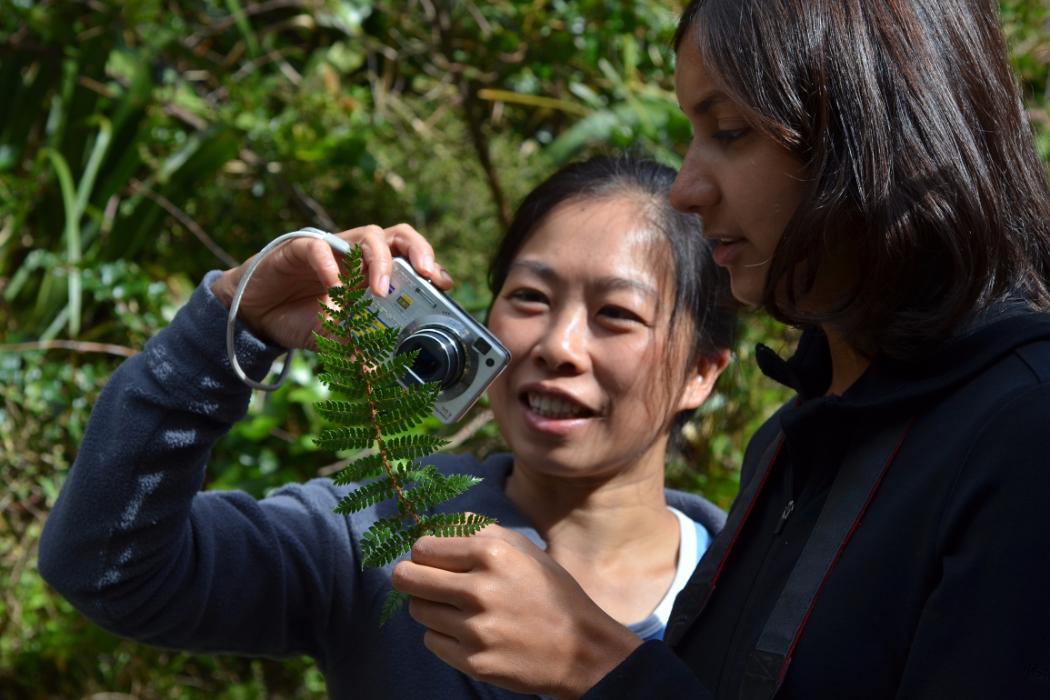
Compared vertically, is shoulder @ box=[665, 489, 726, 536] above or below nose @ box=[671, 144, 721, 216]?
below

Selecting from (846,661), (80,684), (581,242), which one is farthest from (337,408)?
(80,684)

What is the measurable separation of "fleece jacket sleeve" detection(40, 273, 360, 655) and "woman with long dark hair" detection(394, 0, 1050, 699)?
49 centimetres

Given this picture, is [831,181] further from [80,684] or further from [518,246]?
[80,684]

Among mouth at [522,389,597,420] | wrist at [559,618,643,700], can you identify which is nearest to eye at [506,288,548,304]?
mouth at [522,389,597,420]

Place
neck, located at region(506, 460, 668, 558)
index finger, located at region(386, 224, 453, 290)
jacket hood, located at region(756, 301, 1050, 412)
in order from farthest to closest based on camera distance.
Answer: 1. neck, located at region(506, 460, 668, 558)
2. index finger, located at region(386, 224, 453, 290)
3. jacket hood, located at region(756, 301, 1050, 412)

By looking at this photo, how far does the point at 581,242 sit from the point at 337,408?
74 centimetres

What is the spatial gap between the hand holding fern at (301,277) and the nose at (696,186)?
39 cm

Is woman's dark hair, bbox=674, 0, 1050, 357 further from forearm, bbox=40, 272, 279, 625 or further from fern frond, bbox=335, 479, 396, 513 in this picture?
forearm, bbox=40, 272, 279, 625

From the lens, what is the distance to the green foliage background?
308 cm

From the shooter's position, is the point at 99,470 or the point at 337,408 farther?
the point at 99,470

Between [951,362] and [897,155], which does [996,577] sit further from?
[897,155]

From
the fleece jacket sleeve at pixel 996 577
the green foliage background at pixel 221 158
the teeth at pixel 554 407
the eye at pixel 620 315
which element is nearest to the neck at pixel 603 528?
the teeth at pixel 554 407

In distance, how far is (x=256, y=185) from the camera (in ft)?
11.8

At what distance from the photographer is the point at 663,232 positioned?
1.71 meters
